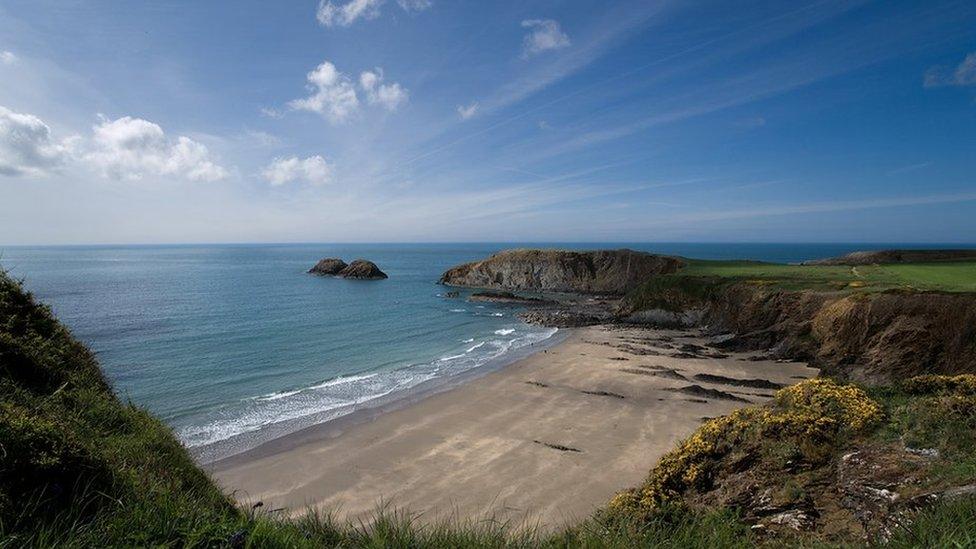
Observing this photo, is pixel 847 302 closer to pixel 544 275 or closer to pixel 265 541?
pixel 265 541

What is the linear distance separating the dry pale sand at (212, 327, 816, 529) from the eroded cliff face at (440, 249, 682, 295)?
44.8 m

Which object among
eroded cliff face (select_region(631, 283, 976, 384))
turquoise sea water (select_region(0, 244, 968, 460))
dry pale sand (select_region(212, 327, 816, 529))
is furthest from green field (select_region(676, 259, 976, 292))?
turquoise sea water (select_region(0, 244, 968, 460))

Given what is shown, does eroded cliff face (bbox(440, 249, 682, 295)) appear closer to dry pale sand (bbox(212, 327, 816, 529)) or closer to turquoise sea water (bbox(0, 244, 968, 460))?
turquoise sea water (bbox(0, 244, 968, 460))

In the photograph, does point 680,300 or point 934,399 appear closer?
point 934,399

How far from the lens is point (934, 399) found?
791 centimetres

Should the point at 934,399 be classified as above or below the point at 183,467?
above

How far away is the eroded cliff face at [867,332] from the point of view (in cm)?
2331

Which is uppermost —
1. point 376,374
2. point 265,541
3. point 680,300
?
point 265,541

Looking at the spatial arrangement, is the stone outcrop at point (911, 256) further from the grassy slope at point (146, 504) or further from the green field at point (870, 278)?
the grassy slope at point (146, 504)

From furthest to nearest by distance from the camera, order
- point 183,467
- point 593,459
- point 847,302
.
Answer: point 847,302, point 593,459, point 183,467

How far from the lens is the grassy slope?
4055 millimetres

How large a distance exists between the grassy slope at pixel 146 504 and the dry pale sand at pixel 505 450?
10.1 feet

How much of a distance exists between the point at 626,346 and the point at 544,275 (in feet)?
155

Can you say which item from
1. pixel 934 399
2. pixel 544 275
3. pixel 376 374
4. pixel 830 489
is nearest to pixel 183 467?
pixel 830 489
